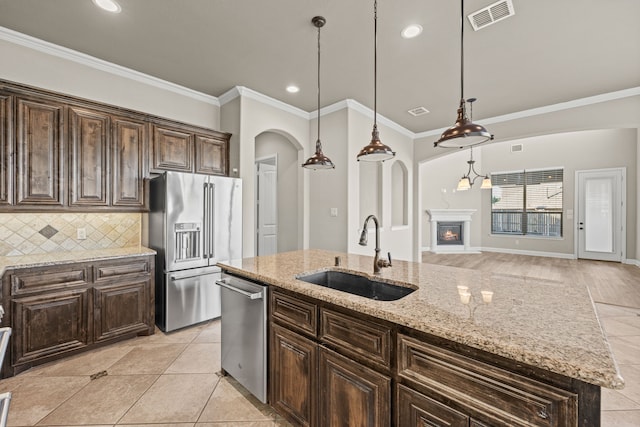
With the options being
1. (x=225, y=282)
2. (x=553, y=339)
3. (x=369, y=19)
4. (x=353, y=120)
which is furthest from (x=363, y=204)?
(x=553, y=339)

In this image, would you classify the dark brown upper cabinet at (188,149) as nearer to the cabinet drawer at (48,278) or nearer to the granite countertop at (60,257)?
the granite countertop at (60,257)

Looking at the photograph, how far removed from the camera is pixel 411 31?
2662 mm

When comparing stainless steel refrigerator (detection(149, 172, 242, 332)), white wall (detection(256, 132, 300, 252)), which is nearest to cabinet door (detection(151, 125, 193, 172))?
stainless steel refrigerator (detection(149, 172, 242, 332))

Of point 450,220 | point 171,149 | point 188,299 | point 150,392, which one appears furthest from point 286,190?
point 450,220

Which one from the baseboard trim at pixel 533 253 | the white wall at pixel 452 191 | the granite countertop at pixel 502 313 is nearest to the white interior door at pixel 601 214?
the baseboard trim at pixel 533 253

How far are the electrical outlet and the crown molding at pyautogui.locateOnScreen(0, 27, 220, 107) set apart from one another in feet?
5.80

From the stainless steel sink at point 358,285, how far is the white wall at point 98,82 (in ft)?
9.98

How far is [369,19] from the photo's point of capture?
250cm

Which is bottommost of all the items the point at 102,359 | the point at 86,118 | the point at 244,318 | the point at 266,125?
the point at 102,359

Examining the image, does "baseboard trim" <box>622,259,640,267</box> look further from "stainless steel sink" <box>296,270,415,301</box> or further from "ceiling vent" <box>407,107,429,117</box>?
"stainless steel sink" <box>296,270,415,301</box>

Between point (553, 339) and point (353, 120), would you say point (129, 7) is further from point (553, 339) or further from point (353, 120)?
point (553, 339)

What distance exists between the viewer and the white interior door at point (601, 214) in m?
6.96

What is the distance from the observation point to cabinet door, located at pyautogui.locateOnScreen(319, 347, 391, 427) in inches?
50.9

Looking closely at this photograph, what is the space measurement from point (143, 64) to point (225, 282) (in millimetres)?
2740
